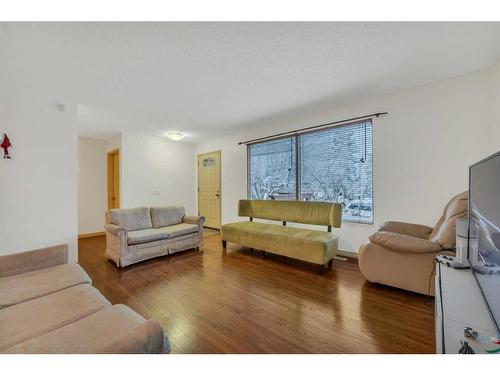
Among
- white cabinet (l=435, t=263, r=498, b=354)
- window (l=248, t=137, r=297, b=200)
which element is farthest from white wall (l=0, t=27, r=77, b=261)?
white cabinet (l=435, t=263, r=498, b=354)

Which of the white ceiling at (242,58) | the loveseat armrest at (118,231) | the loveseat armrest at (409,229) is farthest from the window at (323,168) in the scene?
the loveseat armrest at (118,231)

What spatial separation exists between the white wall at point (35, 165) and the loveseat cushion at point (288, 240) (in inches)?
93.5

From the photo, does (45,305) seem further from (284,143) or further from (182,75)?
(284,143)

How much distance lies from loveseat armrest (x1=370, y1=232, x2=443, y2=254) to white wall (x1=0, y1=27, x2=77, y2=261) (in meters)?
3.90

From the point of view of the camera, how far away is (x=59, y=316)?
1.18 m

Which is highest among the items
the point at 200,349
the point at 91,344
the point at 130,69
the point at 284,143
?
the point at 130,69

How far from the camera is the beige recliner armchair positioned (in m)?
1.92

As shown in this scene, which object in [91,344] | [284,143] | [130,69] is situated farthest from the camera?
[284,143]

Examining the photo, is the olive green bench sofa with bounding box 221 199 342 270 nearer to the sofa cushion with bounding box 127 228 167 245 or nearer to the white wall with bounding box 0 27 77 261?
the sofa cushion with bounding box 127 228 167 245

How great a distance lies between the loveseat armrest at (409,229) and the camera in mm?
2498

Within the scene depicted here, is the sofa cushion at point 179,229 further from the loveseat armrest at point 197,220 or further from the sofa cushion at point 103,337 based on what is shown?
the sofa cushion at point 103,337

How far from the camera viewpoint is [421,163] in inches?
106
